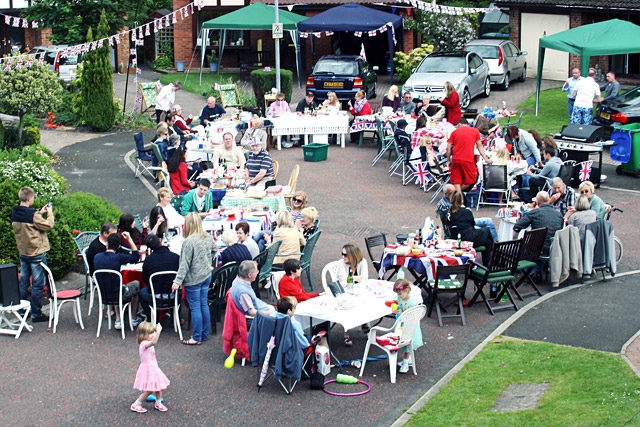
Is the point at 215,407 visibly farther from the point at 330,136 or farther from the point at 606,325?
the point at 330,136

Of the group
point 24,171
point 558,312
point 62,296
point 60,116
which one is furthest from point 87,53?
point 558,312

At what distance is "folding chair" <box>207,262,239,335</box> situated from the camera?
12.4m

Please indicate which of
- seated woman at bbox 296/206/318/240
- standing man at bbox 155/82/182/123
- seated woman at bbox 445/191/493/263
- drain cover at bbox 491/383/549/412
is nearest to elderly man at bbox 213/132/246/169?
seated woman at bbox 296/206/318/240

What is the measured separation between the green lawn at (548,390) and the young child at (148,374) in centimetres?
255

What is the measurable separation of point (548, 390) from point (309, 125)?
14.6 metres

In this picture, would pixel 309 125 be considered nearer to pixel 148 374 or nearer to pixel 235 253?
pixel 235 253

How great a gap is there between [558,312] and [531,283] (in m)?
0.90

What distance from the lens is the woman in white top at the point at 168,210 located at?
14.4 metres

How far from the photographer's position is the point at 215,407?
1024 cm

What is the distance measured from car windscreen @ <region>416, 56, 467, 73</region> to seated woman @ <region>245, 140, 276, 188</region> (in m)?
12.2

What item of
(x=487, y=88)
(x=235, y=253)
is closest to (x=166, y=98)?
(x=487, y=88)

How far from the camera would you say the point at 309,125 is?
24109 millimetres

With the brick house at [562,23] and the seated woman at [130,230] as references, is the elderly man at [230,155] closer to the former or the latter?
the seated woman at [130,230]

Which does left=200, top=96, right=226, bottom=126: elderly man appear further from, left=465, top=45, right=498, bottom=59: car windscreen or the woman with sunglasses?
the woman with sunglasses
